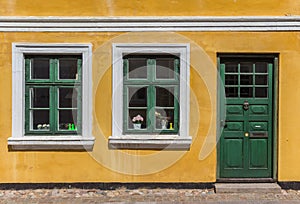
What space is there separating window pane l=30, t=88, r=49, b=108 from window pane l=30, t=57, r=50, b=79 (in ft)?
0.75

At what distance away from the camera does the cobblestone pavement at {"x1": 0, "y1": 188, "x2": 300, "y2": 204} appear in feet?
18.4

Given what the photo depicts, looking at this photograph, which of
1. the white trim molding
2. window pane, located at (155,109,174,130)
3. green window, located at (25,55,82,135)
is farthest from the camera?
window pane, located at (155,109,174,130)

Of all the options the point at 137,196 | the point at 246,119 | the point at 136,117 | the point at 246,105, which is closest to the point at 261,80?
the point at 246,105

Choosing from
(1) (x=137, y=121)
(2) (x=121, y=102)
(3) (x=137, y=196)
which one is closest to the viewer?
(3) (x=137, y=196)

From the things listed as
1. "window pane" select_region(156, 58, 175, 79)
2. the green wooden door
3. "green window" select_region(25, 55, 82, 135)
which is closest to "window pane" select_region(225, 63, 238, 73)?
the green wooden door

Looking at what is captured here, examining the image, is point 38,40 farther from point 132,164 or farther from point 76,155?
point 132,164

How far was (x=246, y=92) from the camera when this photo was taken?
600 cm

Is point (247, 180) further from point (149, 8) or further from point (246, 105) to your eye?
point (149, 8)

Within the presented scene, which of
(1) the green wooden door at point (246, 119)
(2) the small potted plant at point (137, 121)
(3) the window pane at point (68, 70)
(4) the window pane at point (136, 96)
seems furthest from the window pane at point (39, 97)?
(1) the green wooden door at point (246, 119)

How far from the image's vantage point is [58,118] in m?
5.99

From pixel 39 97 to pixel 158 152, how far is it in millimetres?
2307

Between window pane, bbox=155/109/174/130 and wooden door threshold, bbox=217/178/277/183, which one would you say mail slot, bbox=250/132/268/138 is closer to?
wooden door threshold, bbox=217/178/277/183

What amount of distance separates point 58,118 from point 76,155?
73cm

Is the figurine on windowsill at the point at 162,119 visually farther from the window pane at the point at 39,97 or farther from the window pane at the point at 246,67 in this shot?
the window pane at the point at 39,97
